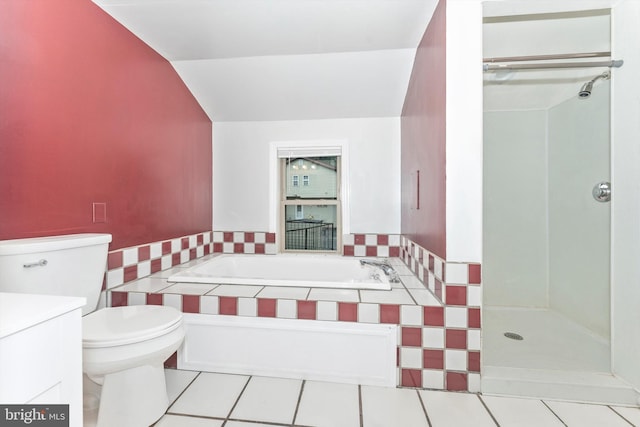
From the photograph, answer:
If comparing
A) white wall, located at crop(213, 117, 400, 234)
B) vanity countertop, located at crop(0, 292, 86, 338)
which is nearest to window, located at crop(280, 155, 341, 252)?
white wall, located at crop(213, 117, 400, 234)

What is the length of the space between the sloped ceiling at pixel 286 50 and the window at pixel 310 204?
492 mm

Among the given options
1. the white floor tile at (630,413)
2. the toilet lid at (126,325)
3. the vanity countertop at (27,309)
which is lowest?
the white floor tile at (630,413)

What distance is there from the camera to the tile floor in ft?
3.70

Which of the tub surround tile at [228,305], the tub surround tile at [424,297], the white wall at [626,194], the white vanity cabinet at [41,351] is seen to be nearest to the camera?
the white vanity cabinet at [41,351]

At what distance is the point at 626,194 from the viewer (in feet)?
→ 4.19

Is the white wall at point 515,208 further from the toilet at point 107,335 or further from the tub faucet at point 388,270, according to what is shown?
the toilet at point 107,335

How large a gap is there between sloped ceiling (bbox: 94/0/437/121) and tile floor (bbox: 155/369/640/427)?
2015mm

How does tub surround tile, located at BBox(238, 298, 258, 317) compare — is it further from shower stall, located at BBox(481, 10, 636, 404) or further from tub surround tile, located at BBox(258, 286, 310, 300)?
shower stall, located at BBox(481, 10, 636, 404)

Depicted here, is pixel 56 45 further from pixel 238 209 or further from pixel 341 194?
Answer: pixel 341 194

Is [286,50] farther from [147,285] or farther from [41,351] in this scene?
[41,351]

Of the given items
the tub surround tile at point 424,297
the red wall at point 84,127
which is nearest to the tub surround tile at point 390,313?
the tub surround tile at point 424,297

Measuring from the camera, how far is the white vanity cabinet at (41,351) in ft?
1.72

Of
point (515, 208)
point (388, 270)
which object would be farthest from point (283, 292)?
point (515, 208)

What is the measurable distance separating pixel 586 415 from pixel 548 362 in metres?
0.34
